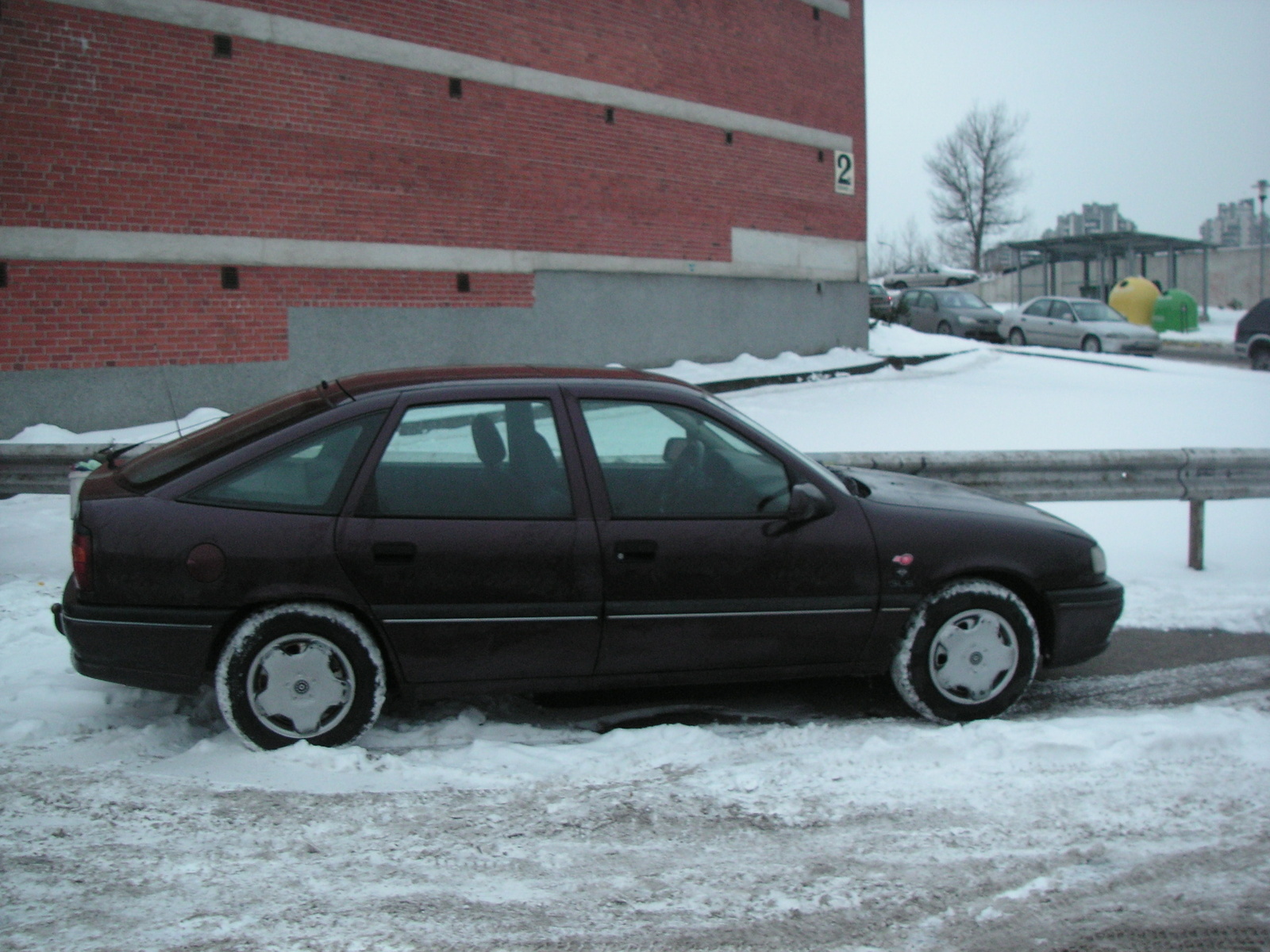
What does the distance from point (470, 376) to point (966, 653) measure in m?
2.41

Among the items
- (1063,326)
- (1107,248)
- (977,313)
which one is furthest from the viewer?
(1107,248)

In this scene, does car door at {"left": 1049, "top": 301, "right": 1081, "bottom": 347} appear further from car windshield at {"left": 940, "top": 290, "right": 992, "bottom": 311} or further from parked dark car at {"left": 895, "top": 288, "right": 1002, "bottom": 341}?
car windshield at {"left": 940, "top": 290, "right": 992, "bottom": 311}

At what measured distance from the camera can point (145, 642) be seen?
4109 mm

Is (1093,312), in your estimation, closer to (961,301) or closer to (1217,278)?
(961,301)

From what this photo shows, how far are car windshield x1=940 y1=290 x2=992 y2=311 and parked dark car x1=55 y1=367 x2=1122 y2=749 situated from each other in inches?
1026

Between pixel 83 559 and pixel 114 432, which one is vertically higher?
pixel 114 432

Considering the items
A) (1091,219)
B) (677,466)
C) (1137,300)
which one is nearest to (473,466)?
(677,466)

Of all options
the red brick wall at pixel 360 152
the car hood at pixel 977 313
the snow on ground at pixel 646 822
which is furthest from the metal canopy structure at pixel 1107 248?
the snow on ground at pixel 646 822

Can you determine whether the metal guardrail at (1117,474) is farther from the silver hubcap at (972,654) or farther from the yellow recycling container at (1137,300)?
the yellow recycling container at (1137,300)

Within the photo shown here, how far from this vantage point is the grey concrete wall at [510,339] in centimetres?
1168

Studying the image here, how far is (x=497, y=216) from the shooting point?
49.1 feet

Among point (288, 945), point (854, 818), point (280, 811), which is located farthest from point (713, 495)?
point (288, 945)

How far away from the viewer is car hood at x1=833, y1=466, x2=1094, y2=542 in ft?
15.5

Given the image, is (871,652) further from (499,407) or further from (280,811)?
(280,811)
